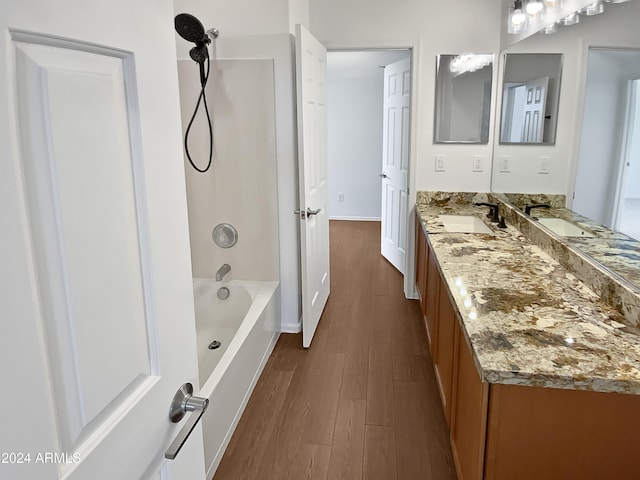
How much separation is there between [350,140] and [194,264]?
4.04m

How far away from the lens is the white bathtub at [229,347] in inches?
83.5

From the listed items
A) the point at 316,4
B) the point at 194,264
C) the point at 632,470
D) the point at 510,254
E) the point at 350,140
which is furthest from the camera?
the point at 350,140

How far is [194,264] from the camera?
10.8 feet

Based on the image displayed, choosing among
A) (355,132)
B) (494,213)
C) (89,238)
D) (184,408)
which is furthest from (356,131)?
(89,238)

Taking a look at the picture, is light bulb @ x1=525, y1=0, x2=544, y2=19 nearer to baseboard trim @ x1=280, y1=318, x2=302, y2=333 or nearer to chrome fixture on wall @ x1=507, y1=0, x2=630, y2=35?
chrome fixture on wall @ x1=507, y1=0, x2=630, y2=35

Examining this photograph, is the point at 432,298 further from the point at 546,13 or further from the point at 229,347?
the point at 546,13

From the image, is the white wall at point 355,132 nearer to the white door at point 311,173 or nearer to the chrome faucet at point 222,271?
the white door at point 311,173

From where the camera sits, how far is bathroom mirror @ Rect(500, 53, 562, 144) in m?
2.63

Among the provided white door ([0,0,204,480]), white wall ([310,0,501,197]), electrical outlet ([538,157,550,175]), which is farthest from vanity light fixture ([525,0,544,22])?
white door ([0,0,204,480])

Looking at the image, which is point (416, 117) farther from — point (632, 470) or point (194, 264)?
point (632, 470)

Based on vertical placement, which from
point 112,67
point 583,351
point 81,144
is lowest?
point 583,351

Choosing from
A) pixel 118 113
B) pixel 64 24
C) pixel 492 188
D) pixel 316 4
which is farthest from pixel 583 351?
pixel 316 4

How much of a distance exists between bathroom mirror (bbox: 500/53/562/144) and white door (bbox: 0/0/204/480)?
7.71 ft

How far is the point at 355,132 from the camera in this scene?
676 centimetres
